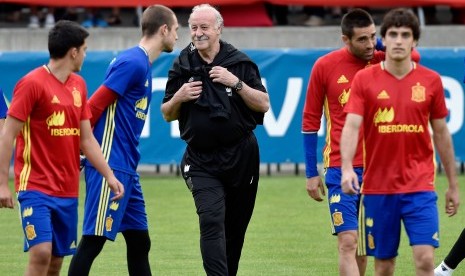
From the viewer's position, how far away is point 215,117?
9.82m

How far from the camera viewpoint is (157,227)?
1488 centimetres

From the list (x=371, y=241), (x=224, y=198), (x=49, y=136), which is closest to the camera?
(x=49, y=136)

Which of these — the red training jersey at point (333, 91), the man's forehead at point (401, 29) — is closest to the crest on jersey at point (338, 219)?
the red training jersey at point (333, 91)

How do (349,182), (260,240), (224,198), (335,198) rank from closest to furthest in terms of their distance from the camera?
(349,182)
(335,198)
(224,198)
(260,240)

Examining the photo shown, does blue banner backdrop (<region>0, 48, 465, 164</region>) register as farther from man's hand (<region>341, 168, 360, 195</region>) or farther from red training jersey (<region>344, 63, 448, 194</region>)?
man's hand (<region>341, 168, 360, 195</region>)

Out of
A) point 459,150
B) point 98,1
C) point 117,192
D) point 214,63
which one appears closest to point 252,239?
point 214,63

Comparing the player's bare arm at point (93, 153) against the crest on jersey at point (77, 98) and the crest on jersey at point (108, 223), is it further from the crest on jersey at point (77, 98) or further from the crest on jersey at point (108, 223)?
the crest on jersey at point (108, 223)

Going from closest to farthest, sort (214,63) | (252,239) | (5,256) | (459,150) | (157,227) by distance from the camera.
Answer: (214,63) → (5,256) → (252,239) → (157,227) → (459,150)

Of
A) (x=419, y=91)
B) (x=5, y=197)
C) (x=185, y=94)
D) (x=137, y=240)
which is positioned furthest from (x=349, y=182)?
(x=5, y=197)

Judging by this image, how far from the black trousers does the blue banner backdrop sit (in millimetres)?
10008

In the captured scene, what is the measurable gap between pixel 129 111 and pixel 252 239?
478 centimetres

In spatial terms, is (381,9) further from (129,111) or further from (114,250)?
(129,111)

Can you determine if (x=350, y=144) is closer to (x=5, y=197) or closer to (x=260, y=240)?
(x=5, y=197)

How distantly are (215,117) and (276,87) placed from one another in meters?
10.6
